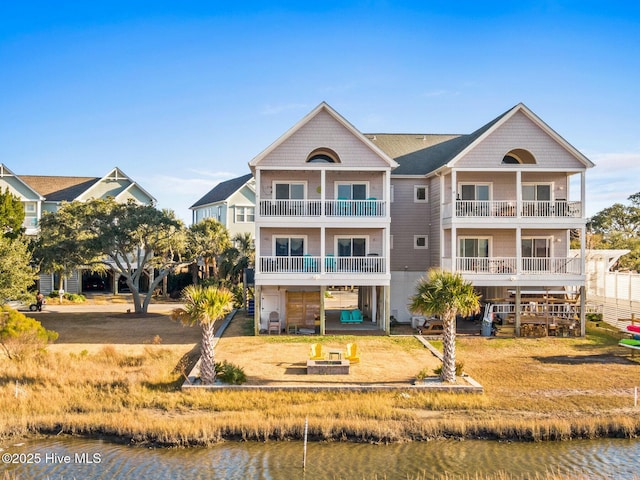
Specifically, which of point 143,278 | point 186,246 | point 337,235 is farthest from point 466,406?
point 143,278

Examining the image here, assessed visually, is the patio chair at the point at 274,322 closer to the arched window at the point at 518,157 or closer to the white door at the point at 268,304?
the white door at the point at 268,304

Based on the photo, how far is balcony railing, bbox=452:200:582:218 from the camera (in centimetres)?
2827

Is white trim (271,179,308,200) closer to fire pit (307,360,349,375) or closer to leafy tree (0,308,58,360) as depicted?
fire pit (307,360,349,375)

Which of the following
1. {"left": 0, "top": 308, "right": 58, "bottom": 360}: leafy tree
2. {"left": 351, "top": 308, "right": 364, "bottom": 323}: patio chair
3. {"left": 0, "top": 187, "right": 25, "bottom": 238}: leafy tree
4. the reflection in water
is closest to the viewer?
the reflection in water

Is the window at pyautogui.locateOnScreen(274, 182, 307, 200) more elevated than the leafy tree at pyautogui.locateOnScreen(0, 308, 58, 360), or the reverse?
the window at pyautogui.locateOnScreen(274, 182, 307, 200)

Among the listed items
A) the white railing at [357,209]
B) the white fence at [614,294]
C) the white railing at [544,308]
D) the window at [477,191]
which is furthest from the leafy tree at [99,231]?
the white fence at [614,294]

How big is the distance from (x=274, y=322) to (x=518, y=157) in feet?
50.3

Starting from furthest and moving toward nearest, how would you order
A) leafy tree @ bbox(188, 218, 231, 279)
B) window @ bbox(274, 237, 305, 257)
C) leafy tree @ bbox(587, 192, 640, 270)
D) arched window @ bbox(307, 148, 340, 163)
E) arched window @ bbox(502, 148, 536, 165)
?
leafy tree @ bbox(587, 192, 640, 270), leafy tree @ bbox(188, 218, 231, 279), window @ bbox(274, 237, 305, 257), arched window @ bbox(502, 148, 536, 165), arched window @ bbox(307, 148, 340, 163)

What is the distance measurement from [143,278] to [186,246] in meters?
17.9

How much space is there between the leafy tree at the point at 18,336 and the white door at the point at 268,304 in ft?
36.1

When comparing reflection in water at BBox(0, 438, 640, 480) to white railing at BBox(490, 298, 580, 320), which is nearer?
reflection in water at BBox(0, 438, 640, 480)

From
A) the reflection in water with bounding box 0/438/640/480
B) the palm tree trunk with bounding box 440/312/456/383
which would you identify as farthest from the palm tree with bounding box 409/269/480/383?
the reflection in water with bounding box 0/438/640/480

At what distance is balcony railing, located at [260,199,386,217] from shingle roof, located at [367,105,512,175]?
14.1 ft

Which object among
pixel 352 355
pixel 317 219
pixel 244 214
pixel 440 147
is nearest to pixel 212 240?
pixel 244 214
